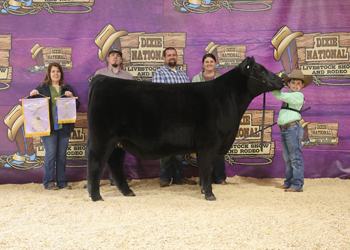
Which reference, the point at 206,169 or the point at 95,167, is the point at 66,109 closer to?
the point at 95,167

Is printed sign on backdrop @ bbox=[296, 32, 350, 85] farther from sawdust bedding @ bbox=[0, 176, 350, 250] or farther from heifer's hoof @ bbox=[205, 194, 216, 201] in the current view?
heifer's hoof @ bbox=[205, 194, 216, 201]

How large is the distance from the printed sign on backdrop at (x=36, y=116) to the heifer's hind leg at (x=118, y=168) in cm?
110

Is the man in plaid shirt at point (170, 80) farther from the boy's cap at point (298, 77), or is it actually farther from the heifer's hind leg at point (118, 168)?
the boy's cap at point (298, 77)

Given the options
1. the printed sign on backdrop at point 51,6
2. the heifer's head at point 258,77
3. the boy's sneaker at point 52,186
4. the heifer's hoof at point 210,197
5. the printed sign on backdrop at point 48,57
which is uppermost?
the printed sign on backdrop at point 51,6

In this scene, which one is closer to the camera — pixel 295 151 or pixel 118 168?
pixel 118 168

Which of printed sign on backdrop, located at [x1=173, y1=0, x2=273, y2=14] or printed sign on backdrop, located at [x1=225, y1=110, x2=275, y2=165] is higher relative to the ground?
printed sign on backdrop, located at [x1=173, y1=0, x2=273, y2=14]

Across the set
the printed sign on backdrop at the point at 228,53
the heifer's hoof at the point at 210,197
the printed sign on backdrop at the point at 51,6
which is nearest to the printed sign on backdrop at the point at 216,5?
the printed sign on backdrop at the point at 228,53

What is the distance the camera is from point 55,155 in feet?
14.6

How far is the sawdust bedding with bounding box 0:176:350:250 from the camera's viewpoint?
2.24m

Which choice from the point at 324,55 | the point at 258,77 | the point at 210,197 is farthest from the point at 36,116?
the point at 324,55

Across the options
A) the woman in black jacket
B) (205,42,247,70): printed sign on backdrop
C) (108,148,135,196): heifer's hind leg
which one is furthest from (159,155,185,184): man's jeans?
(205,42,247,70): printed sign on backdrop

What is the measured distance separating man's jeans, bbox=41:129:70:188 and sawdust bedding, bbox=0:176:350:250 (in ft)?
0.88

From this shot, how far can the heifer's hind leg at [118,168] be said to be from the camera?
12.6 ft

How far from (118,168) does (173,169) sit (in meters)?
1.03
